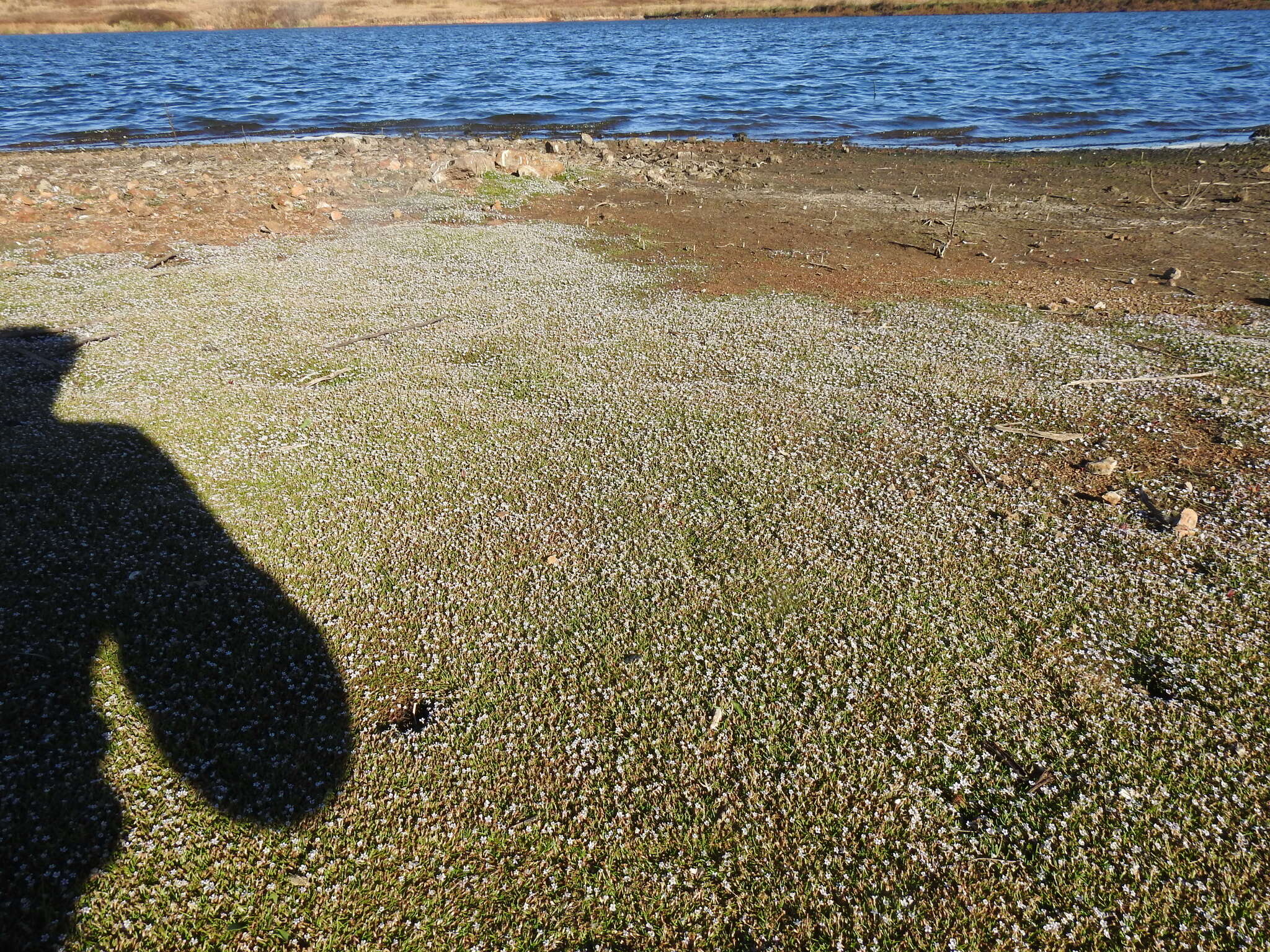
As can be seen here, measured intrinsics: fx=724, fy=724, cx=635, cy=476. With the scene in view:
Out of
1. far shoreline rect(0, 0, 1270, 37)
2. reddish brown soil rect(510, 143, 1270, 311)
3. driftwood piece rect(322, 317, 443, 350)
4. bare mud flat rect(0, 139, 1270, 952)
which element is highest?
far shoreline rect(0, 0, 1270, 37)

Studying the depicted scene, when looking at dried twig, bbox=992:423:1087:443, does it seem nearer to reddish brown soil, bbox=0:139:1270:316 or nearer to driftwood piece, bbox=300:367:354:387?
reddish brown soil, bbox=0:139:1270:316

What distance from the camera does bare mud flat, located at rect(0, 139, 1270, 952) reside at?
4.07m

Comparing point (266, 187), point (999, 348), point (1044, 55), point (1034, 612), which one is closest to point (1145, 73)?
point (1044, 55)

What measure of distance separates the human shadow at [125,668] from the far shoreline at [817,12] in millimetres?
130926

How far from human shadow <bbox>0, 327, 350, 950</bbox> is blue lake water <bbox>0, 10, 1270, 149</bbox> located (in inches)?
1272

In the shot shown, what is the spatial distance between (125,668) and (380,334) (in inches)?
287

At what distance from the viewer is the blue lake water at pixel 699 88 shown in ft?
114

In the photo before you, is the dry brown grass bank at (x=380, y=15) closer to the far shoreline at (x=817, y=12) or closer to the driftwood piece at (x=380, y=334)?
the far shoreline at (x=817, y=12)

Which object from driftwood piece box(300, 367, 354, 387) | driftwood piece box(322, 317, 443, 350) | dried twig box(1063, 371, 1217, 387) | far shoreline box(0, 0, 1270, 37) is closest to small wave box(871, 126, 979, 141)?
dried twig box(1063, 371, 1217, 387)

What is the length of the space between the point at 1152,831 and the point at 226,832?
18.1 feet

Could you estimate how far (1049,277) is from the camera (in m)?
14.3

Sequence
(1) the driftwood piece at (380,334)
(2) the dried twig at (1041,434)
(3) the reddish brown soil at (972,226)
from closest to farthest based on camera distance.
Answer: (2) the dried twig at (1041,434), (1) the driftwood piece at (380,334), (3) the reddish brown soil at (972,226)

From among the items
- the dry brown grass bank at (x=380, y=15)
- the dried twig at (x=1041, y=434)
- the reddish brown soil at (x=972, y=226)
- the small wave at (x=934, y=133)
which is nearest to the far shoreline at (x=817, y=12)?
the dry brown grass bank at (x=380, y=15)

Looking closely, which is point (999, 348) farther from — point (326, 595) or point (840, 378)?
point (326, 595)
